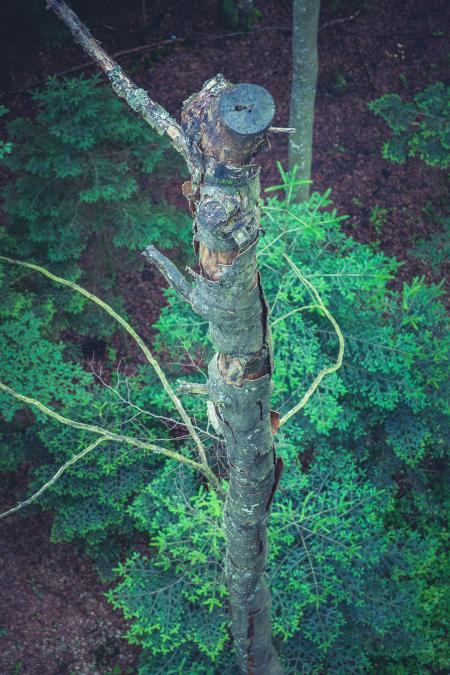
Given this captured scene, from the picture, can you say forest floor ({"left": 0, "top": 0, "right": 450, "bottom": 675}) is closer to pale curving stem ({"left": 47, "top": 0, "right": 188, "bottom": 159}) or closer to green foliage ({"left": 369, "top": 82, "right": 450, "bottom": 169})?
green foliage ({"left": 369, "top": 82, "right": 450, "bottom": 169})

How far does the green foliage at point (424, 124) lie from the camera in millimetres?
8625

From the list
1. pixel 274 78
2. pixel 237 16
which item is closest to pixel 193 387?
pixel 274 78

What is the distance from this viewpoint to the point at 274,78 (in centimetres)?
1026

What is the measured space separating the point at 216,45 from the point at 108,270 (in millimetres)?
4786

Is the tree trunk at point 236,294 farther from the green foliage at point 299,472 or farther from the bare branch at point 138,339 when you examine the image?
the green foliage at point 299,472

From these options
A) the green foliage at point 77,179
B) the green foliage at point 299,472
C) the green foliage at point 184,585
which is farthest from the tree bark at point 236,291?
the green foliage at point 77,179

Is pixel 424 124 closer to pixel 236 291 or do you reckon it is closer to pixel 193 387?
pixel 193 387

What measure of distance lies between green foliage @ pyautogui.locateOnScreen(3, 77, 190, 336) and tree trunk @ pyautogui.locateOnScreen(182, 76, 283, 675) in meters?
4.11

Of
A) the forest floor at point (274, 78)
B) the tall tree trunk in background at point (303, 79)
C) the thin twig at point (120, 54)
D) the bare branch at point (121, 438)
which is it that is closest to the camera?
the bare branch at point (121, 438)

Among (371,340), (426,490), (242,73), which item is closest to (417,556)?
(426,490)

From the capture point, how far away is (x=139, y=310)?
9.08 metres

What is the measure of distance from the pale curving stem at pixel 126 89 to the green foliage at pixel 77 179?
12.1 ft

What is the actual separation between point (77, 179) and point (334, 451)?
439cm

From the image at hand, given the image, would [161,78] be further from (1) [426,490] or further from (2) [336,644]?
(2) [336,644]
